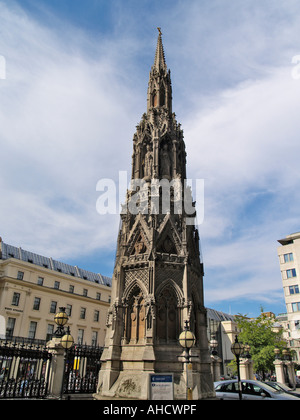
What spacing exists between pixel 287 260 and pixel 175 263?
3828cm

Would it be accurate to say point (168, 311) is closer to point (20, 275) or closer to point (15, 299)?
point (15, 299)

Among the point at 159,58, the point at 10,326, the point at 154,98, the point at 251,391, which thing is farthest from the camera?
the point at 10,326

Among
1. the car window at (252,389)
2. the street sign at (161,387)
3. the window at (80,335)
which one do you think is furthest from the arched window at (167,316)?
the window at (80,335)

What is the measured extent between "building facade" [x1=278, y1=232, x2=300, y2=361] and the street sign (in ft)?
139

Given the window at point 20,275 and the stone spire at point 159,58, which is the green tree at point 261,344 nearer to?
the window at point 20,275

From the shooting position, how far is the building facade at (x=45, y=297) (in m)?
38.6

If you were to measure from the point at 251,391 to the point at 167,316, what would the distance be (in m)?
5.82

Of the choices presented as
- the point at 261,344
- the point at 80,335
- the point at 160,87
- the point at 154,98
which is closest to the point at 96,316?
the point at 80,335

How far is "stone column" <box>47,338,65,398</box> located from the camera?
47.6 feet

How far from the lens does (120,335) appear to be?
18062 millimetres

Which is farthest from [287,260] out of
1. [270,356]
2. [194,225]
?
[194,225]

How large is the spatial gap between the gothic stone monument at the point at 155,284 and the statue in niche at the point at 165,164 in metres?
0.08

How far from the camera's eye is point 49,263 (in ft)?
163
